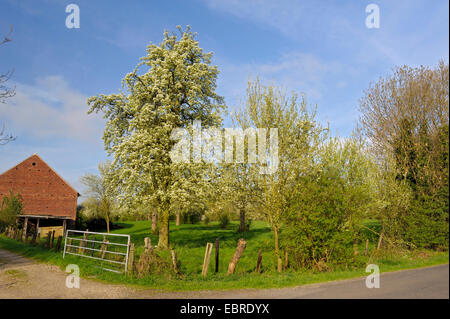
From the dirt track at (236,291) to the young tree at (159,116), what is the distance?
7.74 m

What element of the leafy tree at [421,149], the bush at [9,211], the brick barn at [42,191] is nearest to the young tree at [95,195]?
the brick barn at [42,191]

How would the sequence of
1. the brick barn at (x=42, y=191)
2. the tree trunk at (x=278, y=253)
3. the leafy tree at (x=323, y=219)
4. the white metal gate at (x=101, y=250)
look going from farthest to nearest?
the brick barn at (x=42, y=191) < the tree trunk at (x=278, y=253) < the white metal gate at (x=101, y=250) < the leafy tree at (x=323, y=219)

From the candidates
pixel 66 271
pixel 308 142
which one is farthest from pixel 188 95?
pixel 66 271

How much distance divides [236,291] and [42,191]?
40.2 m

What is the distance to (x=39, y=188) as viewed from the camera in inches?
1619

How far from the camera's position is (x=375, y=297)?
610 centimetres

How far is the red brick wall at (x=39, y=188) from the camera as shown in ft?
132

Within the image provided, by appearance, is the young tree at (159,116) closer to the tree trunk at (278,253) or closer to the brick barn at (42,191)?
the tree trunk at (278,253)

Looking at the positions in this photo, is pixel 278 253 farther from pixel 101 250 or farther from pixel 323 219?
pixel 101 250

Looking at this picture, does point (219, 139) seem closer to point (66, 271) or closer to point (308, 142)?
point (308, 142)

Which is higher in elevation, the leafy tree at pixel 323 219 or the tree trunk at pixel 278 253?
the leafy tree at pixel 323 219

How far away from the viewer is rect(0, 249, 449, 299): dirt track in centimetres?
499

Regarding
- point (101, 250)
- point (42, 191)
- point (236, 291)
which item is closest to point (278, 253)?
point (236, 291)
